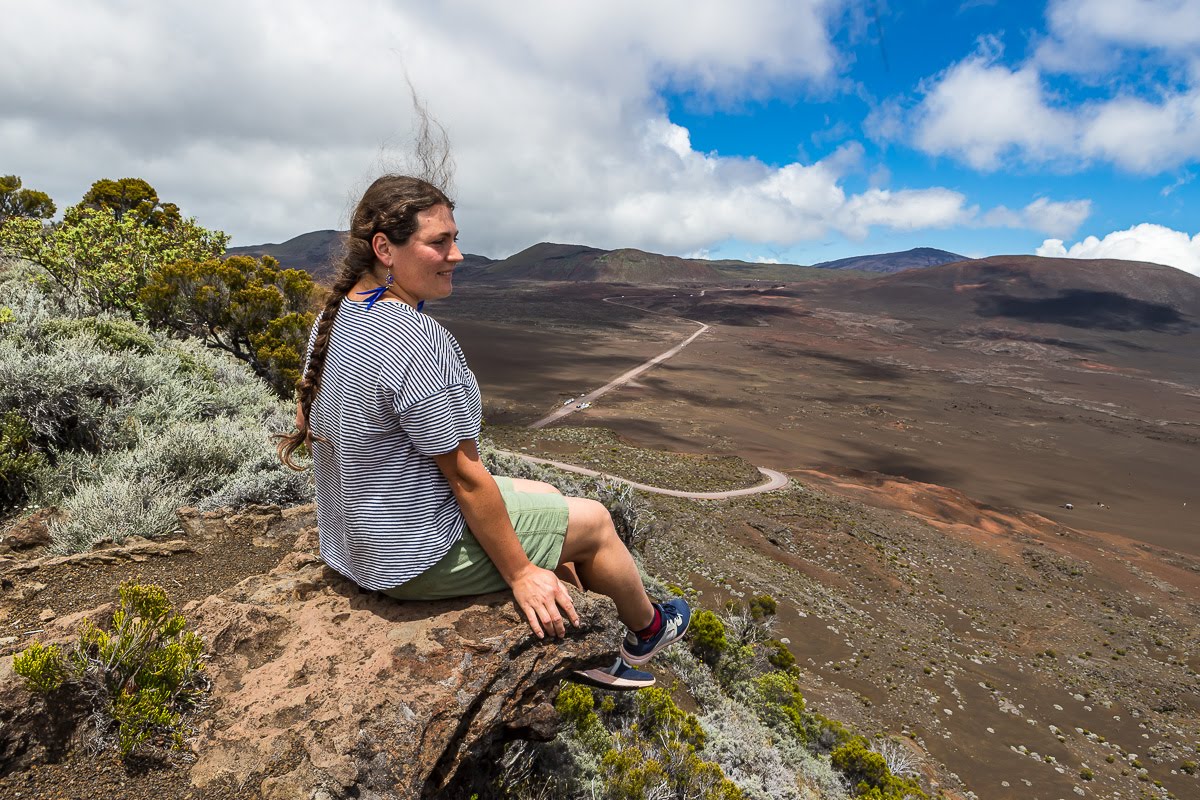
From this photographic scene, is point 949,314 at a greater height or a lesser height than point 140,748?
greater

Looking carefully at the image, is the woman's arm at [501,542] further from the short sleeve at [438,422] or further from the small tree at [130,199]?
the small tree at [130,199]

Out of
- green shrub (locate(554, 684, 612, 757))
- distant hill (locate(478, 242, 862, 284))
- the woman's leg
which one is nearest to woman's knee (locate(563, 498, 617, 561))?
the woman's leg

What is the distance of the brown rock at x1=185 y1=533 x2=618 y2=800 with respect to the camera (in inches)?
63.3

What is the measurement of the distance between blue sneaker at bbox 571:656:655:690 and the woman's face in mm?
1517

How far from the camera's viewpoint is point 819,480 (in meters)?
21.7

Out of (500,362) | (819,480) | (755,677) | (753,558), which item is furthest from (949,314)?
(755,677)

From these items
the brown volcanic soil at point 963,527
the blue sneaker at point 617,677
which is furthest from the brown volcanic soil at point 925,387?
the blue sneaker at point 617,677

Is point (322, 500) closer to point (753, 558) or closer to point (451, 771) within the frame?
point (451, 771)

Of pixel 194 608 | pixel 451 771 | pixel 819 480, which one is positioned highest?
pixel 194 608

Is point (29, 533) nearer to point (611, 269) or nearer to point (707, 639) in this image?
point (707, 639)

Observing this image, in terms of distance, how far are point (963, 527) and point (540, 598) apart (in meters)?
21.2

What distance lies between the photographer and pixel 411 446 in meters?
1.72

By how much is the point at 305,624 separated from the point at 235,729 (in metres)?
0.36

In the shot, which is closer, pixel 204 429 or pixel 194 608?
pixel 194 608
